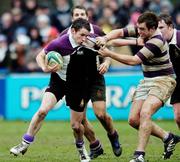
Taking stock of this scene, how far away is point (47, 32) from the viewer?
2342cm

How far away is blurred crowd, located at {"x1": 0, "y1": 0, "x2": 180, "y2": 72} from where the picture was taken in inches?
886

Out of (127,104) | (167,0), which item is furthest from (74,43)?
(167,0)

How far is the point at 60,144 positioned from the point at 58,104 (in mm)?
6121

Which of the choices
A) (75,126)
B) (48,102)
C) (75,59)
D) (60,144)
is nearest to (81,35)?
(75,59)

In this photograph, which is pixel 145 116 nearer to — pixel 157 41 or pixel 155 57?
pixel 155 57

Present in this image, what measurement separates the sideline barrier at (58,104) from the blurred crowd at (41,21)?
0.82 metres

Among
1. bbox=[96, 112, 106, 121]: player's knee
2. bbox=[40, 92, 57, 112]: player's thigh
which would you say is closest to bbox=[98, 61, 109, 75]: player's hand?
bbox=[96, 112, 106, 121]: player's knee

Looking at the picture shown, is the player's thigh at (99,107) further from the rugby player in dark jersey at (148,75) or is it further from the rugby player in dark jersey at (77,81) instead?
the rugby player in dark jersey at (148,75)

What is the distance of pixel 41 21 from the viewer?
23.6 meters

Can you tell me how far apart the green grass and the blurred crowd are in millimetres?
2709

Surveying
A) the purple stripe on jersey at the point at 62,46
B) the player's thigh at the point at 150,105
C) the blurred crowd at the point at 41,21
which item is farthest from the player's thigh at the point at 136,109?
the blurred crowd at the point at 41,21

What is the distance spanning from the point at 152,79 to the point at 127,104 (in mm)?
8851

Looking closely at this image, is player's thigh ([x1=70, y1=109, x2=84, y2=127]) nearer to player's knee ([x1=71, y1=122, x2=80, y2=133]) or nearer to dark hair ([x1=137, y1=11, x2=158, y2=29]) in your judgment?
player's knee ([x1=71, y1=122, x2=80, y2=133])

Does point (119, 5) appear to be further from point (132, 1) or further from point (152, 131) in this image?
point (152, 131)
